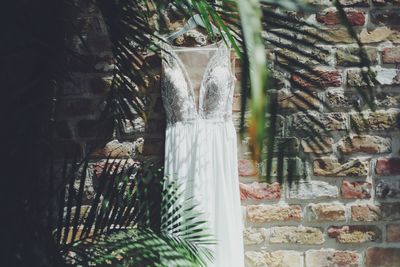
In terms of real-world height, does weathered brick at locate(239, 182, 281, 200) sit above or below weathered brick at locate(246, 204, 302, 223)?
above

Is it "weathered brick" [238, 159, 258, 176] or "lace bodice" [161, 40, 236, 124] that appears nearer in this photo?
"lace bodice" [161, 40, 236, 124]

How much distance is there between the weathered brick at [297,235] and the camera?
2.02m

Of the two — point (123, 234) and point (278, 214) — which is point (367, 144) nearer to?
point (278, 214)

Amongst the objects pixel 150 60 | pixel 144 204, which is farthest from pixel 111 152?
pixel 144 204

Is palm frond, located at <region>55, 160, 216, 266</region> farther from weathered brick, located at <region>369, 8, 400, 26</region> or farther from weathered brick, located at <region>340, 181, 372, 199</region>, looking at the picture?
weathered brick, located at <region>369, 8, 400, 26</region>

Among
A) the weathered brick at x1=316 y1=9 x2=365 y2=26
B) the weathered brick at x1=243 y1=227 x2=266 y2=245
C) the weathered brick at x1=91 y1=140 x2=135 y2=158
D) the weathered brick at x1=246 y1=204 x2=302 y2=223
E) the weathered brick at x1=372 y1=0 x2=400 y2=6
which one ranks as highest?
the weathered brick at x1=372 y1=0 x2=400 y2=6

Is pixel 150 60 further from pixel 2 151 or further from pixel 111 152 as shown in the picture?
pixel 2 151

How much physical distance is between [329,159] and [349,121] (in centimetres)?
17

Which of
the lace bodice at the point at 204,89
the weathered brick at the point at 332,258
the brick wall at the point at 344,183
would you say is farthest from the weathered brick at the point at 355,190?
the lace bodice at the point at 204,89

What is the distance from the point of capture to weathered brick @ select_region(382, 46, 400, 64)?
202cm

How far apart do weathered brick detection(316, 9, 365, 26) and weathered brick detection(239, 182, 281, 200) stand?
0.67 meters

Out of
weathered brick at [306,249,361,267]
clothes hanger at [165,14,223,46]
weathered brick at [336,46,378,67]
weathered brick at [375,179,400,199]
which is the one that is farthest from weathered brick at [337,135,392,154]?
clothes hanger at [165,14,223,46]

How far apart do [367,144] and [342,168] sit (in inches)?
5.3

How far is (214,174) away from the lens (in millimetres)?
1817
